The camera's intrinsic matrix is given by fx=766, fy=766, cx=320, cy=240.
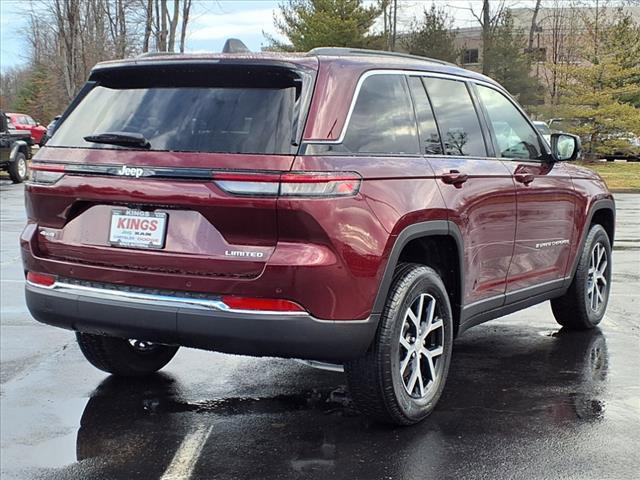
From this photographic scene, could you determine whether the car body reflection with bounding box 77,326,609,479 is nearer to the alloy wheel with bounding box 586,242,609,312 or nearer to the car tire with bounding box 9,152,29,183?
the alloy wheel with bounding box 586,242,609,312

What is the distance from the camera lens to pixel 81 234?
3746mm

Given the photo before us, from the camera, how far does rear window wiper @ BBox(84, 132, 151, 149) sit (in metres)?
3.62

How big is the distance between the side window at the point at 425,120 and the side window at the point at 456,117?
7 centimetres

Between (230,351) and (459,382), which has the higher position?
(230,351)

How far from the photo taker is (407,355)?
3930mm

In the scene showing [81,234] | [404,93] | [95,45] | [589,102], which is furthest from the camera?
[95,45]

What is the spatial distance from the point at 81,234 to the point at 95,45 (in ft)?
122

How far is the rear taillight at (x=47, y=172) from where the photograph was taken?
381cm

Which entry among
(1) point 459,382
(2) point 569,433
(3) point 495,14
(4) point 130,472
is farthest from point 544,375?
(3) point 495,14

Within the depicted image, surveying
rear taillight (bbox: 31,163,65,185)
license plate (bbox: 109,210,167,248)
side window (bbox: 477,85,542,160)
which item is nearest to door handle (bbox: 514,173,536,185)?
side window (bbox: 477,85,542,160)

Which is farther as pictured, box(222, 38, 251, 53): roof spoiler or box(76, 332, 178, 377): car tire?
box(76, 332, 178, 377): car tire

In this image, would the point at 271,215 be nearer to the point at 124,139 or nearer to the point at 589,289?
the point at 124,139

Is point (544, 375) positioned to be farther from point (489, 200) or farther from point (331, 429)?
point (331, 429)

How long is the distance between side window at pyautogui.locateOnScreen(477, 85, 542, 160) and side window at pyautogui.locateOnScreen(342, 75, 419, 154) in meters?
0.98
